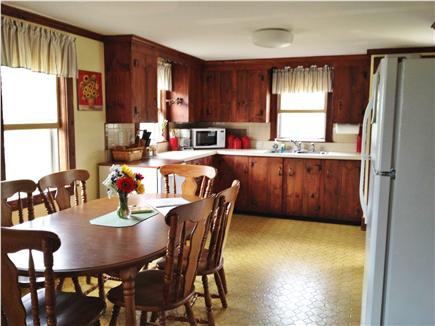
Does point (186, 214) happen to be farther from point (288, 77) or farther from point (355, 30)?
point (288, 77)

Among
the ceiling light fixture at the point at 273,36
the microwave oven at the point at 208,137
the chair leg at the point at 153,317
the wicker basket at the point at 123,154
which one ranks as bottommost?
the chair leg at the point at 153,317

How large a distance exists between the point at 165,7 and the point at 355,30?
72.4 inches

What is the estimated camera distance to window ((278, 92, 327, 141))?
5.75m

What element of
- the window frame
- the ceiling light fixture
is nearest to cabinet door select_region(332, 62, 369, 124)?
the ceiling light fixture

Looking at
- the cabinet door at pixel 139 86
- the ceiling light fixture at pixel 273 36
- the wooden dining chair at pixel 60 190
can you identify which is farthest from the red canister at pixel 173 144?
the wooden dining chair at pixel 60 190

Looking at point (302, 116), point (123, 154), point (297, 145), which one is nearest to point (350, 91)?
point (302, 116)

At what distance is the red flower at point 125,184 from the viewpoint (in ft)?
7.81

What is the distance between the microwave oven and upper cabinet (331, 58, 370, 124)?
5.33 ft

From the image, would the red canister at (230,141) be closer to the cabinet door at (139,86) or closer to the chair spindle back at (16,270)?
the cabinet door at (139,86)

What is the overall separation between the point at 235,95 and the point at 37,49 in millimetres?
3100

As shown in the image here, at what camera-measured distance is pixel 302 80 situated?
5.64 metres

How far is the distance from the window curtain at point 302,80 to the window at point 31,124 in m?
3.14

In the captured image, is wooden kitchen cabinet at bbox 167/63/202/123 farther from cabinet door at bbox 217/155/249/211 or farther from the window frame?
the window frame

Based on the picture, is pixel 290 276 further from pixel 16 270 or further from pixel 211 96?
pixel 211 96
